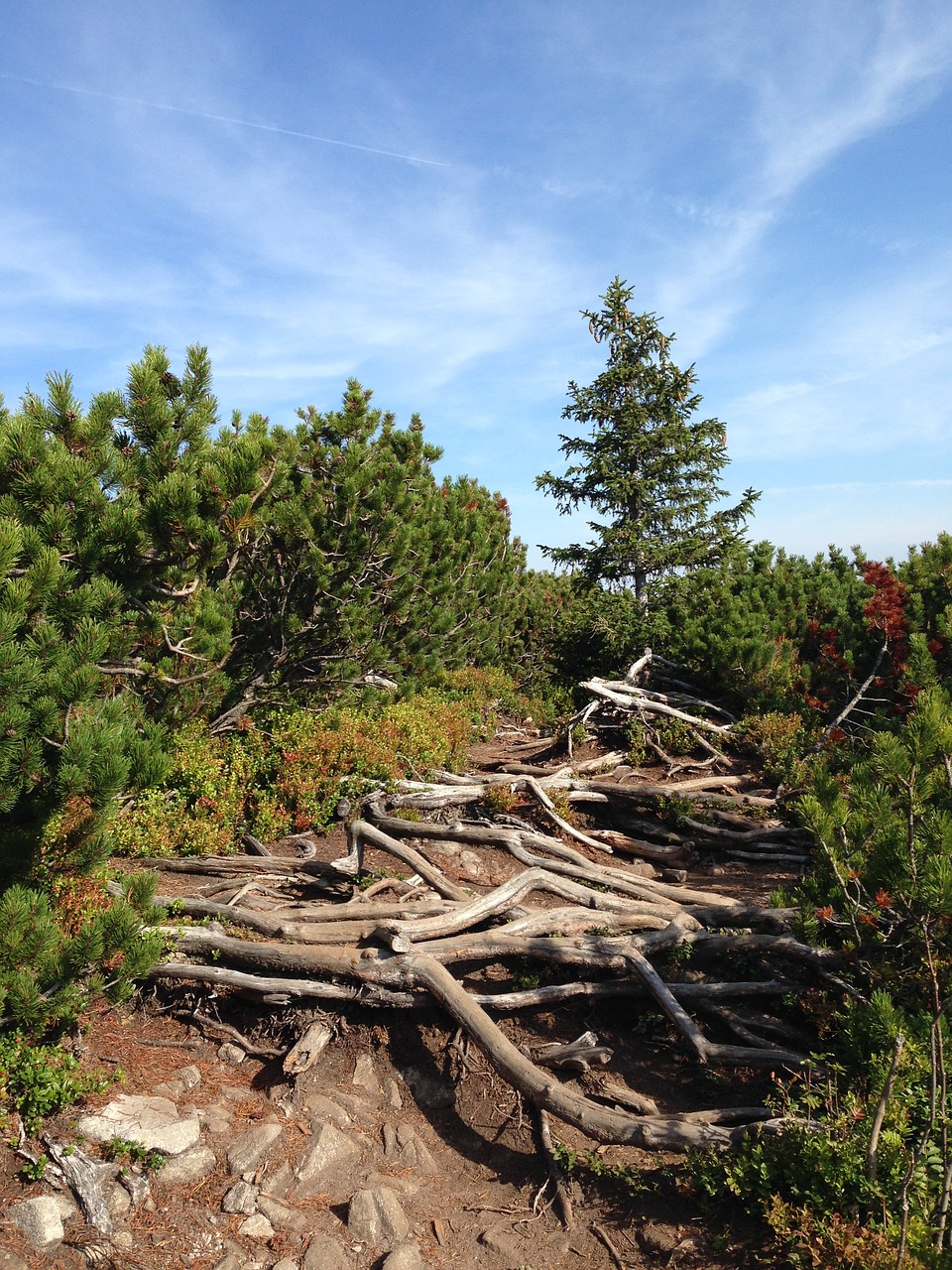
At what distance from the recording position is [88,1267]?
13.1 ft

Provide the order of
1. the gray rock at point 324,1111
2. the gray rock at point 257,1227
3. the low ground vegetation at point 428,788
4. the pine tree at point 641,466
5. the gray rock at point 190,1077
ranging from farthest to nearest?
the pine tree at point 641,466
the gray rock at point 190,1077
the gray rock at point 324,1111
the gray rock at point 257,1227
the low ground vegetation at point 428,788

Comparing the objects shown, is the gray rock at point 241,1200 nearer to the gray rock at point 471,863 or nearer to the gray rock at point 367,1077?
the gray rock at point 367,1077

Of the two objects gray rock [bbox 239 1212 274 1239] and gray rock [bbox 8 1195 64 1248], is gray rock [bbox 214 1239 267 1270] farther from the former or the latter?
gray rock [bbox 8 1195 64 1248]

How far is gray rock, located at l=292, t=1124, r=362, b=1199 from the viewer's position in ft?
15.8

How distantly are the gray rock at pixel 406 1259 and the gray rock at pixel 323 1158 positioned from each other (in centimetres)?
70

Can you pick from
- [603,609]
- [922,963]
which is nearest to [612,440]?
[603,609]

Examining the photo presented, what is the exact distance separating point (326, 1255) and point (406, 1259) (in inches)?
17.3

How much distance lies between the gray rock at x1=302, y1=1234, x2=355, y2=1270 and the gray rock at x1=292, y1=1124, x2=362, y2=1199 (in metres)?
0.35

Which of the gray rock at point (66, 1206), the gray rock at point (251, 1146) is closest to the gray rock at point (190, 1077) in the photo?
the gray rock at point (251, 1146)

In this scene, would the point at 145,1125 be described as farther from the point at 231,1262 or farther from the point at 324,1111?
the point at 324,1111

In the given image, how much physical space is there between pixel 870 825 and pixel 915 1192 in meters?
1.90

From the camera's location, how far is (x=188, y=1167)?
15.4 feet

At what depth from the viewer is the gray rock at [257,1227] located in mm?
4430

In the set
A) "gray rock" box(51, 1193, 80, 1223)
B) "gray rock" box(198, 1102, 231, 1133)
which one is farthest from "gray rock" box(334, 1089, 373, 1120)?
"gray rock" box(51, 1193, 80, 1223)
